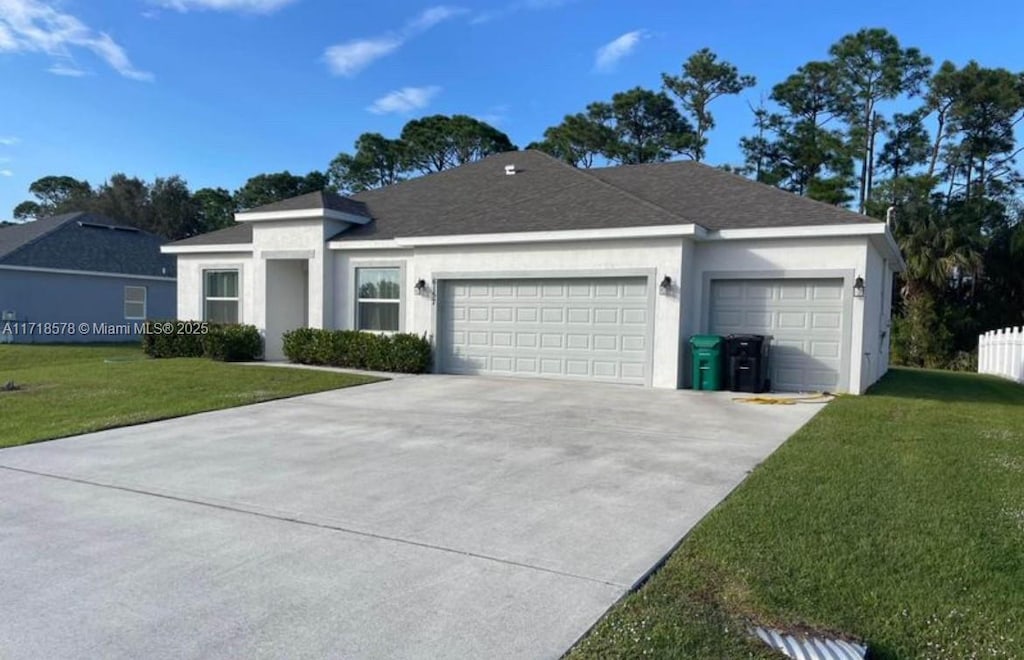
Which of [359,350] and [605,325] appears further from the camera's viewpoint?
[359,350]

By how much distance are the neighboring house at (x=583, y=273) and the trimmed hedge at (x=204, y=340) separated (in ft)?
1.55

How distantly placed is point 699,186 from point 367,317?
→ 8.53 metres

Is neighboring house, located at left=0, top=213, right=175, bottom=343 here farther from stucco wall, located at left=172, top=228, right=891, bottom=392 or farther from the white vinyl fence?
the white vinyl fence

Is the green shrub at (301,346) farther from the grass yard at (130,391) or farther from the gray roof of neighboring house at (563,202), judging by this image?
the gray roof of neighboring house at (563,202)

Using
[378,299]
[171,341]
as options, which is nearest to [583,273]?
[378,299]

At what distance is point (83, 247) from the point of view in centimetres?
2670

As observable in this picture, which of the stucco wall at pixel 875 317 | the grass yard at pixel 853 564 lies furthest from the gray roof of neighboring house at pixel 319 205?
the grass yard at pixel 853 564

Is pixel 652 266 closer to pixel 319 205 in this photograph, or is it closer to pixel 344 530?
pixel 319 205

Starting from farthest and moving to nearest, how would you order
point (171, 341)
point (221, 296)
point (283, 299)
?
point (221, 296), point (171, 341), point (283, 299)

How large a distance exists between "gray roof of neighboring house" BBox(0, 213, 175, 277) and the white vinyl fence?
100 ft

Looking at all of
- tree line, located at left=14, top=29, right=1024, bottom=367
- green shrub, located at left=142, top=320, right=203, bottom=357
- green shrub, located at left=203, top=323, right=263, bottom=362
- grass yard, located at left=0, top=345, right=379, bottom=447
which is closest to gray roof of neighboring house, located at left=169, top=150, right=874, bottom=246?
green shrub, located at left=142, top=320, right=203, bottom=357

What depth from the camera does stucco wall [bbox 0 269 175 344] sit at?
24.1 meters

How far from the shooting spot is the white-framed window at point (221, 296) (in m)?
18.3

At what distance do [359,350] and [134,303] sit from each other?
692 inches
